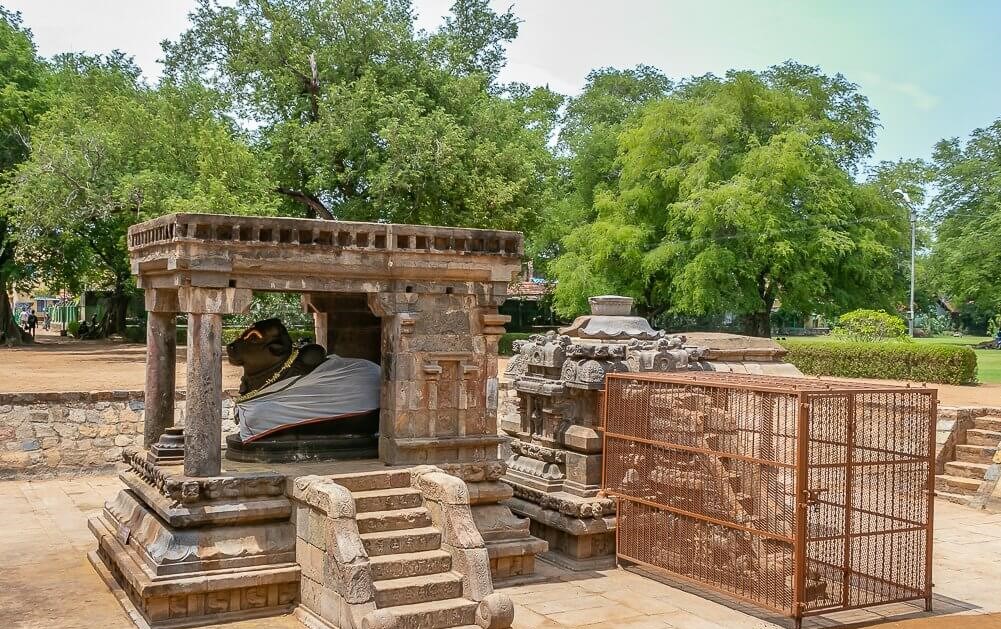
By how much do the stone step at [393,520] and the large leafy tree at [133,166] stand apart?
1541 centimetres

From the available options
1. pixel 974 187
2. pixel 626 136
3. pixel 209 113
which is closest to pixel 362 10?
pixel 209 113

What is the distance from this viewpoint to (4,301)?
3378 centimetres

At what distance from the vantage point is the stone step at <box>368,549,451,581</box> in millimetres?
7453

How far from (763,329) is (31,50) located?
28.4 m

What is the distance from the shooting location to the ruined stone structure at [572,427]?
9914 millimetres

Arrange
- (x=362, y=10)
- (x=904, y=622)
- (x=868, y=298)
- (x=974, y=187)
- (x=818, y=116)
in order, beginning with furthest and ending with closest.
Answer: (x=974, y=187) → (x=818, y=116) → (x=868, y=298) → (x=362, y=10) → (x=904, y=622)

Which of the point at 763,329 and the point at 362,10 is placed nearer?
the point at 362,10

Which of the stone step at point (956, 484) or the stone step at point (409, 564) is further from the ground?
the stone step at point (409, 564)

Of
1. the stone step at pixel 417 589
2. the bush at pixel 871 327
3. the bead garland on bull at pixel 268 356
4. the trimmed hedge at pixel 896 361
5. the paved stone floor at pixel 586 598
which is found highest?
the bush at pixel 871 327

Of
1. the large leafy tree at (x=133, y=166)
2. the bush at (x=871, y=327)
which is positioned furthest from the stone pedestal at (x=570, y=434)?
the bush at (x=871, y=327)

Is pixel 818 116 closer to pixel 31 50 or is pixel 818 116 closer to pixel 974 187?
pixel 974 187

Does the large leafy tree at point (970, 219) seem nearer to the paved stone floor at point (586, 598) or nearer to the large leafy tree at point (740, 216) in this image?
the large leafy tree at point (740, 216)

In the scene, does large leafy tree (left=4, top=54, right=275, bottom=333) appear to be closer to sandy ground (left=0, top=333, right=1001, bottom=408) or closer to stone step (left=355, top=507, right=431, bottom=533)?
sandy ground (left=0, top=333, right=1001, bottom=408)

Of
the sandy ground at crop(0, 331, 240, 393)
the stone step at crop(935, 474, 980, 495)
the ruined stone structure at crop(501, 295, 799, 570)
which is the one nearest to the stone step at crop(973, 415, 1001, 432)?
the stone step at crop(935, 474, 980, 495)
